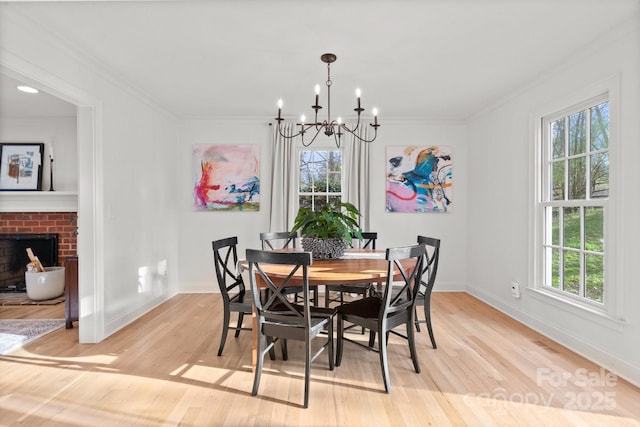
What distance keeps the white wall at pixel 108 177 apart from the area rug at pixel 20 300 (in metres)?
1.33

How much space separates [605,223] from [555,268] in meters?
0.83

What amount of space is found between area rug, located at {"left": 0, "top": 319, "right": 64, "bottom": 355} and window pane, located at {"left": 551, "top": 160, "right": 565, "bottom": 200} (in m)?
5.03

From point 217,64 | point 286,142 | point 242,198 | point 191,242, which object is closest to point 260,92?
point 217,64

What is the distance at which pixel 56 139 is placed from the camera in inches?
196

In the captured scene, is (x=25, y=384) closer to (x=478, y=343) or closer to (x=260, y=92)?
(x=260, y=92)

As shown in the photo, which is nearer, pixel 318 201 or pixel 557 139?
pixel 557 139

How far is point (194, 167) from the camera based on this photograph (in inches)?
200

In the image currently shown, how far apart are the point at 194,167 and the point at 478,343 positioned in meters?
4.12

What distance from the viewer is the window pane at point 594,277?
2.86 meters

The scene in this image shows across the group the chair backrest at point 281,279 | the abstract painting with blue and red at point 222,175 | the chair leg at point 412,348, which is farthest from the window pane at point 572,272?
the abstract painting with blue and red at point 222,175

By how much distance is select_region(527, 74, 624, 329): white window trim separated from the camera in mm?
2596

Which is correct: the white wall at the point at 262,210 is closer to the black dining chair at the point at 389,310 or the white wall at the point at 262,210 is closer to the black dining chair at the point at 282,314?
the black dining chair at the point at 389,310

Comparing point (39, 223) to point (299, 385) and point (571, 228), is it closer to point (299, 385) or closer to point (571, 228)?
A: point (299, 385)

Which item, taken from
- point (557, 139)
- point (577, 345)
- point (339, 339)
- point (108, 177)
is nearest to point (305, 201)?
point (108, 177)
